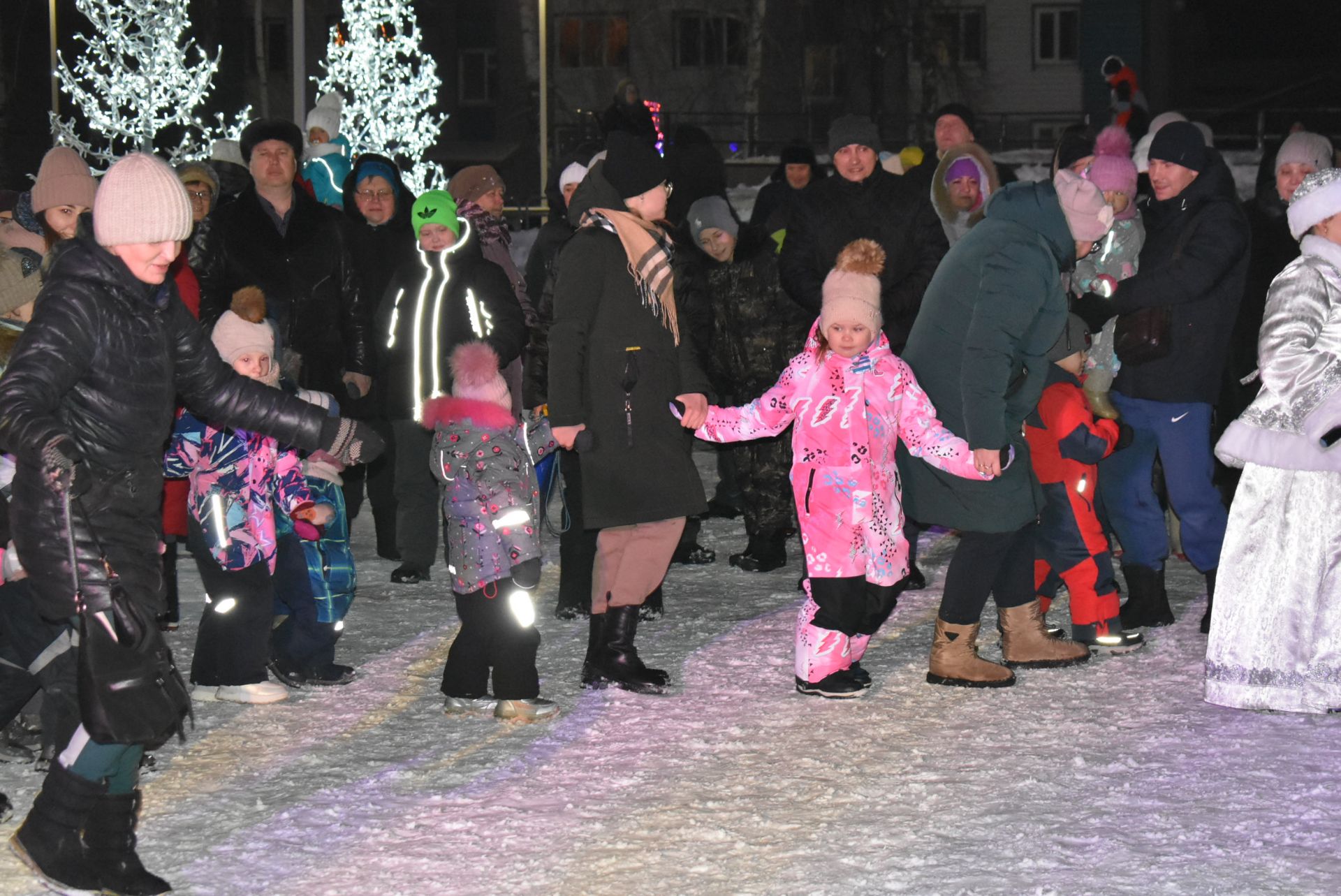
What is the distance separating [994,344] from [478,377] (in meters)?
1.85

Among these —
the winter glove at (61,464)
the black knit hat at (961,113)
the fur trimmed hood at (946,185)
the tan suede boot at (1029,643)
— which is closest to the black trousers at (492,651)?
the tan suede boot at (1029,643)

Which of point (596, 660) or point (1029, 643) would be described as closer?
point (596, 660)

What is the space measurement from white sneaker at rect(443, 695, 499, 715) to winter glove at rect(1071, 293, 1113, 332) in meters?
3.10

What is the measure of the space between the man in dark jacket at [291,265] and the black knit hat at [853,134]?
249 centimetres

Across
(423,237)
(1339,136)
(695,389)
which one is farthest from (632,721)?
(1339,136)

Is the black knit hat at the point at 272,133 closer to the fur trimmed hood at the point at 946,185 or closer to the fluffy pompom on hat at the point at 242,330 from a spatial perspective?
the fluffy pompom on hat at the point at 242,330

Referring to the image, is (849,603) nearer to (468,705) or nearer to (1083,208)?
(468,705)

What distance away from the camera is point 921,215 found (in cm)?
830

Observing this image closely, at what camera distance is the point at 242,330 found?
629cm

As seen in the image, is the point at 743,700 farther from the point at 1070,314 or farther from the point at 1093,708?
the point at 1070,314

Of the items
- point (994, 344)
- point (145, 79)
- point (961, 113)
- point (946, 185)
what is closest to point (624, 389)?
point (994, 344)

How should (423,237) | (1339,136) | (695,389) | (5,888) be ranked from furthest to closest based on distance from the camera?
1. (1339,136)
2. (423,237)
3. (695,389)
4. (5,888)

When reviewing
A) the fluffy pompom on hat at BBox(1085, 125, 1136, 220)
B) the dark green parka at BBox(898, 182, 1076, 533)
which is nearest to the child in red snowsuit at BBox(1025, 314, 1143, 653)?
the dark green parka at BBox(898, 182, 1076, 533)

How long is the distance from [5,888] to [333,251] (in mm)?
4649
